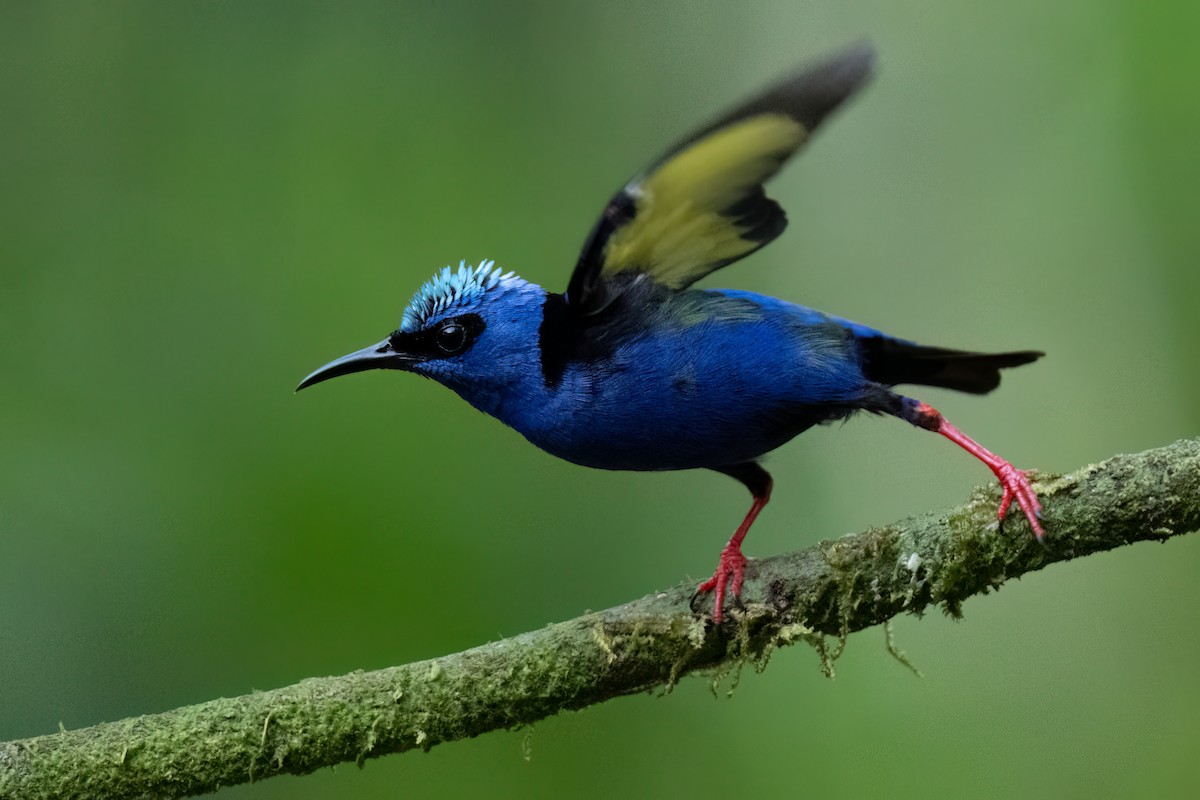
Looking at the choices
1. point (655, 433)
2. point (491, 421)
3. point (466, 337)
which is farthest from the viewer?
point (491, 421)

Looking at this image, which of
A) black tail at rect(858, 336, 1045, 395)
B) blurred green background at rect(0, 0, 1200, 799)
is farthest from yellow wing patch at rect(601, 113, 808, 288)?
blurred green background at rect(0, 0, 1200, 799)

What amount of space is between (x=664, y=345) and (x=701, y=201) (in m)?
0.51

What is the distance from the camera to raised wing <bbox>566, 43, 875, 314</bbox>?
3.65 meters

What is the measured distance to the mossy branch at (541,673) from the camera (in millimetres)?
3559

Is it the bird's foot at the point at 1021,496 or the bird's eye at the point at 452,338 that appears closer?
the bird's foot at the point at 1021,496

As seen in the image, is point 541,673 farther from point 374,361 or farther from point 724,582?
point 374,361

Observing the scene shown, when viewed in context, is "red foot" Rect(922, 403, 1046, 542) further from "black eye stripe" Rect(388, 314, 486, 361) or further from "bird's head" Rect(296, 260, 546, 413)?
"black eye stripe" Rect(388, 314, 486, 361)

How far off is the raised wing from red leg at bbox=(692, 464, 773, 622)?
0.95 m

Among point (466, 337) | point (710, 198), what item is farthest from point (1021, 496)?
point (466, 337)

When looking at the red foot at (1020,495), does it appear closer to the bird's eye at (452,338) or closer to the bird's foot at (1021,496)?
the bird's foot at (1021,496)

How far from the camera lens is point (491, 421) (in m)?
6.91

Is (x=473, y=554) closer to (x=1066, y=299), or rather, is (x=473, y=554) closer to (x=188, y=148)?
(x=188, y=148)

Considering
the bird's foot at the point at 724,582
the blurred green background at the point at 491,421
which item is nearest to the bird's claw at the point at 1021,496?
the bird's foot at the point at 724,582

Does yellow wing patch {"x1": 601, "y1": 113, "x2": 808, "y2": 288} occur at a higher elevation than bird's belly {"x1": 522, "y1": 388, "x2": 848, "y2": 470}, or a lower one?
higher
